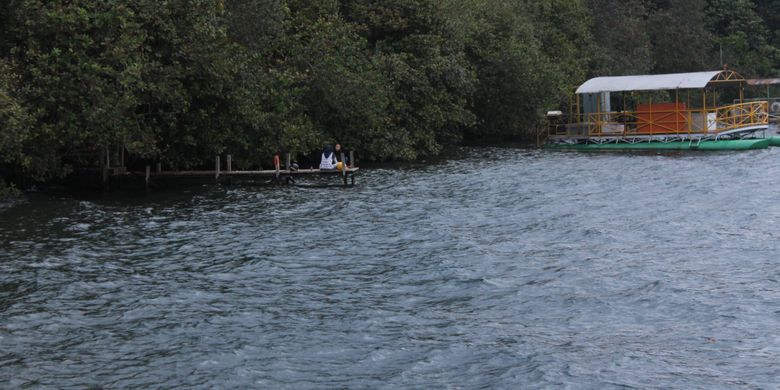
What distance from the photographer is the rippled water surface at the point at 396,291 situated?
539 inches

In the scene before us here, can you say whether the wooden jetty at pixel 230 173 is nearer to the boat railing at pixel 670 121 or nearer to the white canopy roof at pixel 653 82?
the boat railing at pixel 670 121

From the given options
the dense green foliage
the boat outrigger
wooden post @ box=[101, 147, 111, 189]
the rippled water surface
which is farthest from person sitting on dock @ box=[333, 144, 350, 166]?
the boat outrigger

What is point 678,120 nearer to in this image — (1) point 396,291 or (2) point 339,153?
(2) point 339,153

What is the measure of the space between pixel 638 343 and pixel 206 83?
25.7 metres

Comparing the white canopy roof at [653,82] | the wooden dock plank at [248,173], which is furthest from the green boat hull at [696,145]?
the wooden dock plank at [248,173]

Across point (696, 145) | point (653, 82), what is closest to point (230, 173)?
point (696, 145)

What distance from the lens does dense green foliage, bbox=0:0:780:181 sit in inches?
1258

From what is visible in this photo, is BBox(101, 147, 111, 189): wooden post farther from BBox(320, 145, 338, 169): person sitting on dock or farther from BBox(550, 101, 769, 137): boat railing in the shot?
BBox(550, 101, 769, 137): boat railing

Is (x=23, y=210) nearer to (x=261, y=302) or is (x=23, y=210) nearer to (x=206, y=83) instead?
(x=206, y=83)

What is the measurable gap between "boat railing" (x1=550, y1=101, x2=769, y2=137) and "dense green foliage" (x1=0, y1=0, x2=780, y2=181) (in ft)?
18.0

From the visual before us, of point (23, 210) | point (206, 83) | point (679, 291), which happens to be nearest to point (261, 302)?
point (679, 291)

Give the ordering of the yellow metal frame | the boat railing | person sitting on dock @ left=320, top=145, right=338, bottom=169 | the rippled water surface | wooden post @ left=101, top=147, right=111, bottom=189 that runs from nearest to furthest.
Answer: the rippled water surface → wooden post @ left=101, top=147, right=111, bottom=189 → person sitting on dock @ left=320, top=145, right=338, bottom=169 → the yellow metal frame → the boat railing

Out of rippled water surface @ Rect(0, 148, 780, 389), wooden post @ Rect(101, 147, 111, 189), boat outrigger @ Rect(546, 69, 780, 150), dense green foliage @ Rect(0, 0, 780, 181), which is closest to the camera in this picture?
rippled water surface @ Rect(0, 148, 780, 389)

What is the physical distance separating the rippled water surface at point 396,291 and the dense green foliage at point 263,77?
11.7 ft
